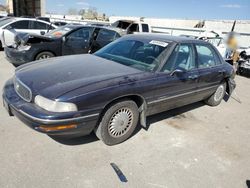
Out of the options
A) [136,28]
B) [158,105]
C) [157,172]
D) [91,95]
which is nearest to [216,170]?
[157,172]

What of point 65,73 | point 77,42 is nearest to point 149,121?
point 65,73

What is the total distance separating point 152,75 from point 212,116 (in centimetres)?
216

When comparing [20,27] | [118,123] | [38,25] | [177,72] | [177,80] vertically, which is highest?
[177,72]

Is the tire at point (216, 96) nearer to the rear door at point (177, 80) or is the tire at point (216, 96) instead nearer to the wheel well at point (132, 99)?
the rear door at point (177, 80)

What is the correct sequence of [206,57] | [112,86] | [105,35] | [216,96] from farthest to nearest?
[105,35]
[216,96]
[206,57]
[112,86]

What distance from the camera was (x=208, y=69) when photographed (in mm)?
4566

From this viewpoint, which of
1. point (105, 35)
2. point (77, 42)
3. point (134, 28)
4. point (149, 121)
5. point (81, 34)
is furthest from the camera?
point (134, 28)

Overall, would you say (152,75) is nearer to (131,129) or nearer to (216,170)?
(131,129)

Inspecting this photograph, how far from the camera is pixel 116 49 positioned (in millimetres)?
4281

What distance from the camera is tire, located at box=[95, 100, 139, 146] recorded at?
3135mm

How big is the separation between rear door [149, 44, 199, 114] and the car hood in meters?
0.52

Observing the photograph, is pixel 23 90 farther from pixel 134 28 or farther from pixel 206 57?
pixel 134 28

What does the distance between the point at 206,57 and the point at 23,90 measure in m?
3.53

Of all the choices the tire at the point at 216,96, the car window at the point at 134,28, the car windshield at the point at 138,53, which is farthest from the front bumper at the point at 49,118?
the car window at the point at 134,28
